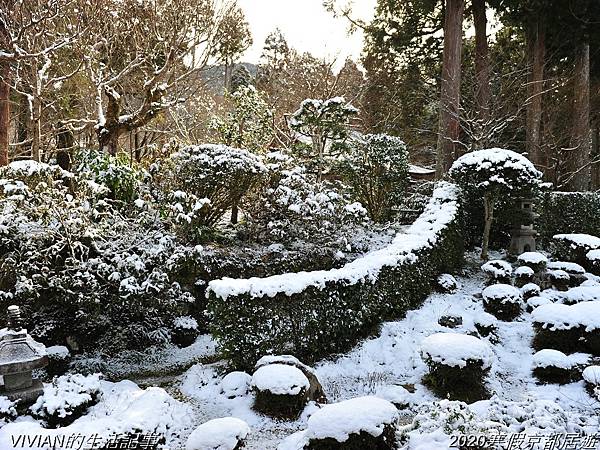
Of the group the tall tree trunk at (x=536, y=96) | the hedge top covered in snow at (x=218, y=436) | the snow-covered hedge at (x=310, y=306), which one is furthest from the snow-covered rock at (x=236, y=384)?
the tall tree trunk at (x=536, y=96)

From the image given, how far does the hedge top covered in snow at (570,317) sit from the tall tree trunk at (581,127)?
8.50 metres

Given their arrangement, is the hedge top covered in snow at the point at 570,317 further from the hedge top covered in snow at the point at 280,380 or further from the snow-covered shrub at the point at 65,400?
the snow-covered shrub at the point at 65,400

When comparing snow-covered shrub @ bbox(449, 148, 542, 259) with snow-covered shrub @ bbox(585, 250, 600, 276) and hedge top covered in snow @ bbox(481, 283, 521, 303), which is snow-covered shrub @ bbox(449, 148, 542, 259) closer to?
snow-covered shrub @ bbox(585, 250, 600, 276)

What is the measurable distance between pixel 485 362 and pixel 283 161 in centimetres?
600

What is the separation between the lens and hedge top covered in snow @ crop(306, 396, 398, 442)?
3.44m

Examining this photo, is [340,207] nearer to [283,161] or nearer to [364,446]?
[283,161]

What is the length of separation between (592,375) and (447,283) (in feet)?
11.2

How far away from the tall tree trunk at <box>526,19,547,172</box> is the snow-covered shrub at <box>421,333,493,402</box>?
362 inches

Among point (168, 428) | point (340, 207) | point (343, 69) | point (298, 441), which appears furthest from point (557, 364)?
point (343, 69)

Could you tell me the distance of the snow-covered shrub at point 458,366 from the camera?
188 inches

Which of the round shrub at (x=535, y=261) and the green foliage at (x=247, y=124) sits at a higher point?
the green foliage at (x=247, y=124)

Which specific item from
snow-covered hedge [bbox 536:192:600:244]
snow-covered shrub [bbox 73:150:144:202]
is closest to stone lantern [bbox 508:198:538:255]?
snow-covered hedge [bbox 536:192:600:244]

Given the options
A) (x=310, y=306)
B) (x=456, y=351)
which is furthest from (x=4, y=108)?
(x=456, y=351)

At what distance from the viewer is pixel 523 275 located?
7879 mm
